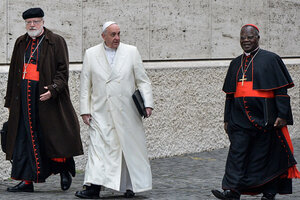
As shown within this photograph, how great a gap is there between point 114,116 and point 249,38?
4.88 ft

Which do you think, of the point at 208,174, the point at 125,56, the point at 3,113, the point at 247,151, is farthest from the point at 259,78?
the point at 3,113

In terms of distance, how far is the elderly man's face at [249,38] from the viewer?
23.9ft

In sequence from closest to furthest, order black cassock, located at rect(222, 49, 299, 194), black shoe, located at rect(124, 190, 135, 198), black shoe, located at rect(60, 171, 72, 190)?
black cassock, located at rect(222, 49, 299, 194) < black shoe, located at rect(124, 190, 135, 198) < black shoe, located at rect(60, 171, 72, 190)

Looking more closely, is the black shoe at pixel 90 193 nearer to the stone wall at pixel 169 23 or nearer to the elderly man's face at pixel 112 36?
the elderly man's face at pixel 112 36

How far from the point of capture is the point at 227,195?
727cm

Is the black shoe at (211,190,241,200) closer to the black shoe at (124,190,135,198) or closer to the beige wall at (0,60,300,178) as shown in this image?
the black shoe at (124,190,135,198)

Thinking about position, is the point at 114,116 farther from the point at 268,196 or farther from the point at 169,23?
the point at 169,23

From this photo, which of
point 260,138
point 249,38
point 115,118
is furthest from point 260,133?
point 115,118

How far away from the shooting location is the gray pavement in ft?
24.9

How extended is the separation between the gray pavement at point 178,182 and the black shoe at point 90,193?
0.10 meters

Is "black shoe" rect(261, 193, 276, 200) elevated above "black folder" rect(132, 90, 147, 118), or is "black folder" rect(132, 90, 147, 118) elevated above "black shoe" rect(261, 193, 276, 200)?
"black folder" rect(132, 90, 147, 118)

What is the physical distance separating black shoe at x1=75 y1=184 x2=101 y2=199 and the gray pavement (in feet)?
0.33

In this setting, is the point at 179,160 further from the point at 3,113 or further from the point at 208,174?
the point at 3,113

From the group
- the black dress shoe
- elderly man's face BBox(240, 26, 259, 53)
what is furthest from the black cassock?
the black dress shoe
